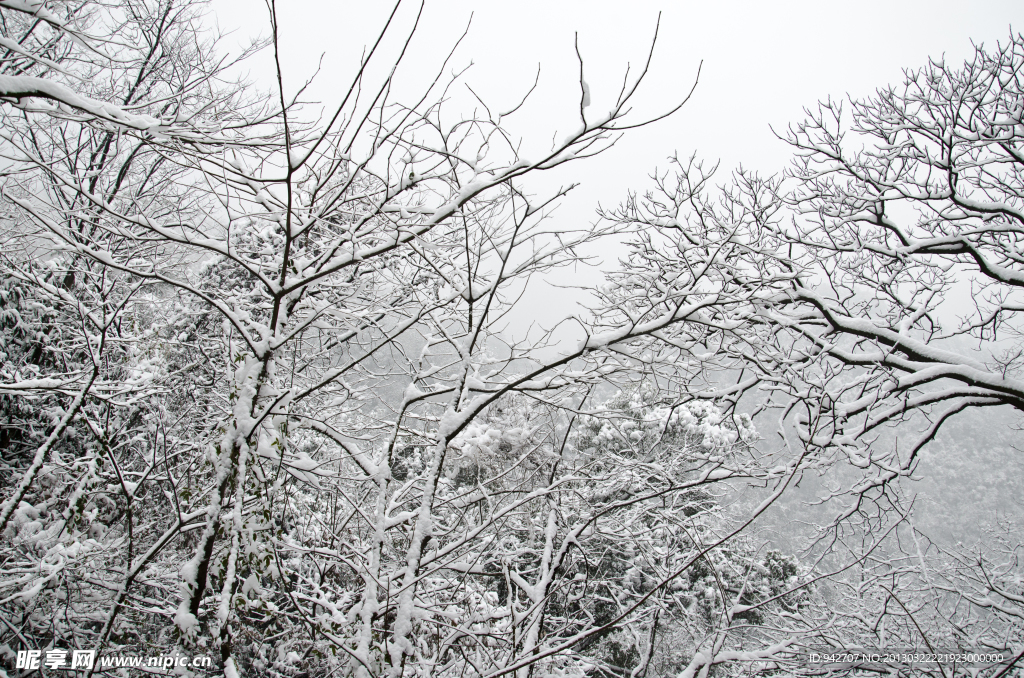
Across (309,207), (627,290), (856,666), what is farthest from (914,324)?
(309,207)

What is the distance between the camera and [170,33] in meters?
5.55

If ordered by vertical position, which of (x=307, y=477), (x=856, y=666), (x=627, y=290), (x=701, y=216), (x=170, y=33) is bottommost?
(x=856, y=666)

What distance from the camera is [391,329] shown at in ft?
8.61

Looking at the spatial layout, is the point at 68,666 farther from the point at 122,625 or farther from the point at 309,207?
the point at 309,207

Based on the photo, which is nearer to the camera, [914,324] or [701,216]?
[914,324]

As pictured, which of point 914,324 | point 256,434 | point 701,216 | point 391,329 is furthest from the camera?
point 701,216

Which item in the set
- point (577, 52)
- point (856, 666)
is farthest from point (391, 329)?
point (856, 666)

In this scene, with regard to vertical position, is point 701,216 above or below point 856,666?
above

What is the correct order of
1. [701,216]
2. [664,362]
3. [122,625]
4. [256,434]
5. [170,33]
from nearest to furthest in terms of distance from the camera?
[256,434] < [664,362] < [122,625] < [170,33] < [701,216]

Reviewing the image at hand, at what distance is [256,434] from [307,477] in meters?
0.46

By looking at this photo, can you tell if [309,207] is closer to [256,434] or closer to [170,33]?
[256,434]

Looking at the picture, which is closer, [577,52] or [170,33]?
[577,52]

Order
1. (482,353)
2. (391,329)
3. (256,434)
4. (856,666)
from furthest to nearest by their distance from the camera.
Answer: (856,666)
(482,353)
(391,329)
(256,434)

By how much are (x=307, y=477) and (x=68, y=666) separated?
1.48 metres
